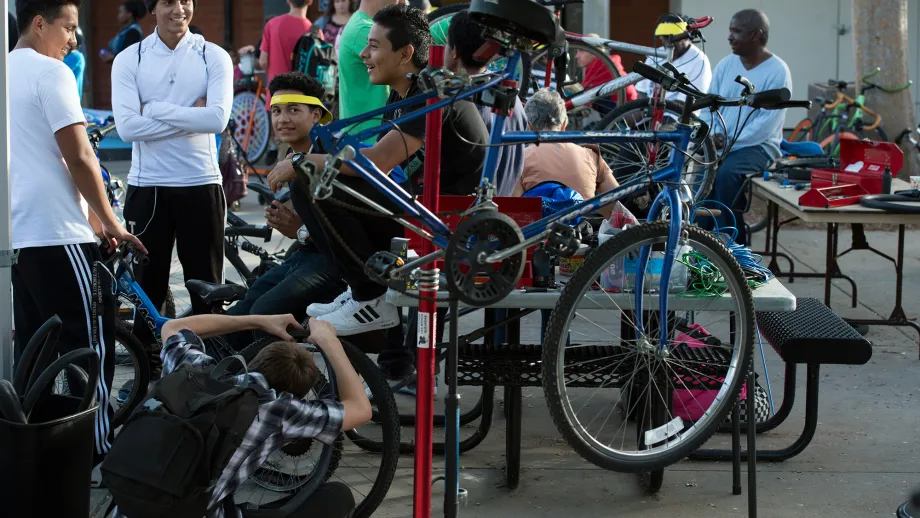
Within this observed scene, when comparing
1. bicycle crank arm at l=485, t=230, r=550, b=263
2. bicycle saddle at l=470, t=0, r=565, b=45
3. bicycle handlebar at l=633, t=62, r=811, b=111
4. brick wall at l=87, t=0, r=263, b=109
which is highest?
brick wall at l=87, t=0, r=263, b=109

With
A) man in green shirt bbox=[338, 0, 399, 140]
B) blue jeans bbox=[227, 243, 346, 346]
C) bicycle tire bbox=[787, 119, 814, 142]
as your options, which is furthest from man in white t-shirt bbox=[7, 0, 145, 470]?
bicycle tire bbox=[787, 119, 814, 142]

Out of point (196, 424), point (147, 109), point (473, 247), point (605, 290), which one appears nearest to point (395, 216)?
point (473, 247)

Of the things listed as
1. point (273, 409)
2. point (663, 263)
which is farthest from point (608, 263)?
point (273, 409)

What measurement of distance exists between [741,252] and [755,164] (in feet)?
11.8

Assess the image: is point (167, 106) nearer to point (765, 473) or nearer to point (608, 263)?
point (608, 263)

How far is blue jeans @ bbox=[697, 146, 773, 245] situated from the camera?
298 inches

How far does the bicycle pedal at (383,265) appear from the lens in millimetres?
2992

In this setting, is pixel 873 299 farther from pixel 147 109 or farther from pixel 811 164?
pixel 147 109

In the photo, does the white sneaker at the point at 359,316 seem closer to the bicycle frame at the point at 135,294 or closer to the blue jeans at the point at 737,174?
the bicycle frame at the point at 135,294

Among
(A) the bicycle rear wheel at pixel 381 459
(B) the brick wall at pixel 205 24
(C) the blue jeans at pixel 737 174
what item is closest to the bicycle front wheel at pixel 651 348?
(A) the bicycle rear wheel at pixel 381 459

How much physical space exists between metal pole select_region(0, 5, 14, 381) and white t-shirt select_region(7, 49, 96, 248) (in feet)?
2.23

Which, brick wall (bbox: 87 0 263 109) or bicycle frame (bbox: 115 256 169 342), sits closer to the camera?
bicycle frame (bbox: 115 256 169 342)

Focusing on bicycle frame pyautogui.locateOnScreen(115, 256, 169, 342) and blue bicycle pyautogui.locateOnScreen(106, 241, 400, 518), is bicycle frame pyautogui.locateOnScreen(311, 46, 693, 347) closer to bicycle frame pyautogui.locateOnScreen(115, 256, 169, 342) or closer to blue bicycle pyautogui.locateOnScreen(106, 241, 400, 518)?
blue bicycle pyautogui.locateOnScreen(106, 241, 400, 518)

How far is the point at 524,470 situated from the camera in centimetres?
443
